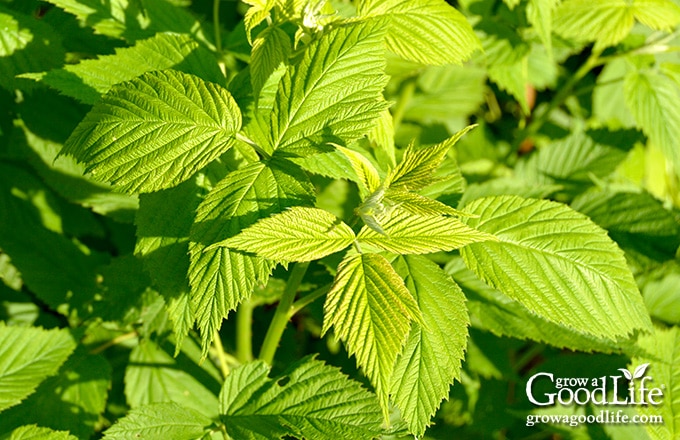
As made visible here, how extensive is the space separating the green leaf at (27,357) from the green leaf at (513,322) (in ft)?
3.53

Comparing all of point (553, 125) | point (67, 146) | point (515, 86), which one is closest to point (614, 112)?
point (553, 125)

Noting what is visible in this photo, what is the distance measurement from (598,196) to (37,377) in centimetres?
174

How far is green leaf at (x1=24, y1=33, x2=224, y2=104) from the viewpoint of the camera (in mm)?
1459

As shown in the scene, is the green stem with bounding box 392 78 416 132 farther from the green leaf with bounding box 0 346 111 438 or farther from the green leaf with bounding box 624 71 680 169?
the green leaf with bounding box 0 346 111 438

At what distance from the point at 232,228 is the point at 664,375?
4.28ft

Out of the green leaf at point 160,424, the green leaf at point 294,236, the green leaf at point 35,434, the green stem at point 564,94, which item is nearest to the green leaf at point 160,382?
the green leaf at point 160,424

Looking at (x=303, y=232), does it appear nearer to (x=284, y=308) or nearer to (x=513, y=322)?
(x=284, y=308)

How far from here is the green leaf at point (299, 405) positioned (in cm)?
143

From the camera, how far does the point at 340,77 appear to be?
1351mm

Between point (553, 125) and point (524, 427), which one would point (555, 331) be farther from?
point (553, 125)

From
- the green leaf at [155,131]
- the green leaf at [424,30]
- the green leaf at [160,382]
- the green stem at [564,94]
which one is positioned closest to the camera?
the green leaf at [155,131]

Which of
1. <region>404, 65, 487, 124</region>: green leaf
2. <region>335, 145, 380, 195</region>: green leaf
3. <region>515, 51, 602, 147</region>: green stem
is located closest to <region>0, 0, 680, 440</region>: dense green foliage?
<region>335, 145, 380, 195</region>: green leaf

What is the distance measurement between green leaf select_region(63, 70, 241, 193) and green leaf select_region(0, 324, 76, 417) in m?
0.64

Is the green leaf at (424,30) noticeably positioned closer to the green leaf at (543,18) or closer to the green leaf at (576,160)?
the green leaf at (543,18)
